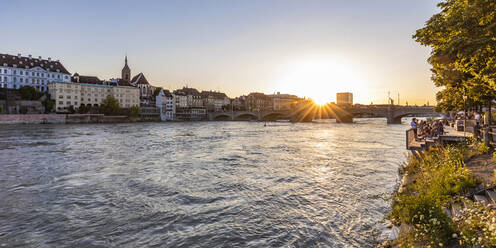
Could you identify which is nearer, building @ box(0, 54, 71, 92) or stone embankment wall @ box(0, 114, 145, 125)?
stone embankment wall @ box(0, 114, 145, 125)

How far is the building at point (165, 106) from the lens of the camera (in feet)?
395

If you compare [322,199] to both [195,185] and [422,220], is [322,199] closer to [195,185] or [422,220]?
[422,220]

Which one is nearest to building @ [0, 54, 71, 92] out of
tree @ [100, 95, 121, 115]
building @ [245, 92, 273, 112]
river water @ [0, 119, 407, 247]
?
tree @ [100, 95, 121, 115]

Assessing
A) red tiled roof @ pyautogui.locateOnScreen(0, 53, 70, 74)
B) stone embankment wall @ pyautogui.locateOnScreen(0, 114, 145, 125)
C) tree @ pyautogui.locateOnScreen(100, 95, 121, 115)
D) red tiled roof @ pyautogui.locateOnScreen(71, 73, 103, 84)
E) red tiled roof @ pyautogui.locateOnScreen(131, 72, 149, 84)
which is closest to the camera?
stone embankment wall @ pyautogui.locateOnScreen(0, 114, 145, 125)

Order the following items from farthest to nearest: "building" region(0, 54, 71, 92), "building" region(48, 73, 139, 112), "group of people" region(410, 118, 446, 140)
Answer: "building" region(48, 73, 139, 112)
"building" region(0, 54, 71, 92)
"group of people" region(410, 118, 446, 140)

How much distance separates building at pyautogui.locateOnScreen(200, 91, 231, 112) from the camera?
154250 millimetres

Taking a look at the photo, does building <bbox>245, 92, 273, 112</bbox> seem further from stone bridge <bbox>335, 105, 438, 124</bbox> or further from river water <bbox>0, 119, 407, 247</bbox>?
river water <bbox>0, 119, 407, 247</bbox>

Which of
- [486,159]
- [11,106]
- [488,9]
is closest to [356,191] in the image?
[486,159]

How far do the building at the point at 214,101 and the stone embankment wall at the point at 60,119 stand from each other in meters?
57.1

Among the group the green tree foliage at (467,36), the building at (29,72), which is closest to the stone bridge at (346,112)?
the building at (29,72)

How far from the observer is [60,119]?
79062mm

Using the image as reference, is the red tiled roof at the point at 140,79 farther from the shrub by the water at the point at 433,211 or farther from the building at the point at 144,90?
the shrub by the water at the point at 433,211

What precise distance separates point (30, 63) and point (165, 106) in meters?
49.5

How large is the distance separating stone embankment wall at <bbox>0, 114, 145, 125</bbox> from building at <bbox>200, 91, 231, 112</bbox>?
57107mm
